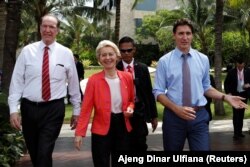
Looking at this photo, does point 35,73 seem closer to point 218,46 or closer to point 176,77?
point 176,77

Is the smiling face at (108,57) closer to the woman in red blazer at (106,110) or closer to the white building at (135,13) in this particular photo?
the woman in red blazer at (106,110)

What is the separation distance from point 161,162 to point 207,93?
1264 millimetres

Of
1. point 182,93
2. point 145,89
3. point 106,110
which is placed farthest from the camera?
point 145,89

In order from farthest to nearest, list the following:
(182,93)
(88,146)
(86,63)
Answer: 1. (86,63)
2. (88,146)
3. (182,93)

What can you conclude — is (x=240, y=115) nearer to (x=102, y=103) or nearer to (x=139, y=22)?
(x=102, y=103)

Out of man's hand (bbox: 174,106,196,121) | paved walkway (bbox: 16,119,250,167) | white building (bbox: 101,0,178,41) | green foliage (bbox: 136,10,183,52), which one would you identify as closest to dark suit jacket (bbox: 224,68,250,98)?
paved walkway (bbox: 16,119,250,167)

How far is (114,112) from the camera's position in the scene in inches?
175

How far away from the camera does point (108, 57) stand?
446 cm

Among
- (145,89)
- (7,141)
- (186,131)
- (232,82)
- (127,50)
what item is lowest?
(7,141)

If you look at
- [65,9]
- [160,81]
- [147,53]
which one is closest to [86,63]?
[147,53]

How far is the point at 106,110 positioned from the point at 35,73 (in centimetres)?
90

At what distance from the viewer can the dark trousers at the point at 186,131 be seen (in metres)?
4.25

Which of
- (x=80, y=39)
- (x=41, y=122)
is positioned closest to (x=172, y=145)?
(x=41, y=122)

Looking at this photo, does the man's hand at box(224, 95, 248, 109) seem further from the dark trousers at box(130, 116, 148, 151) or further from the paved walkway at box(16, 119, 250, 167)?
→ the paved walkway at box(16, 119, 250, 167)
